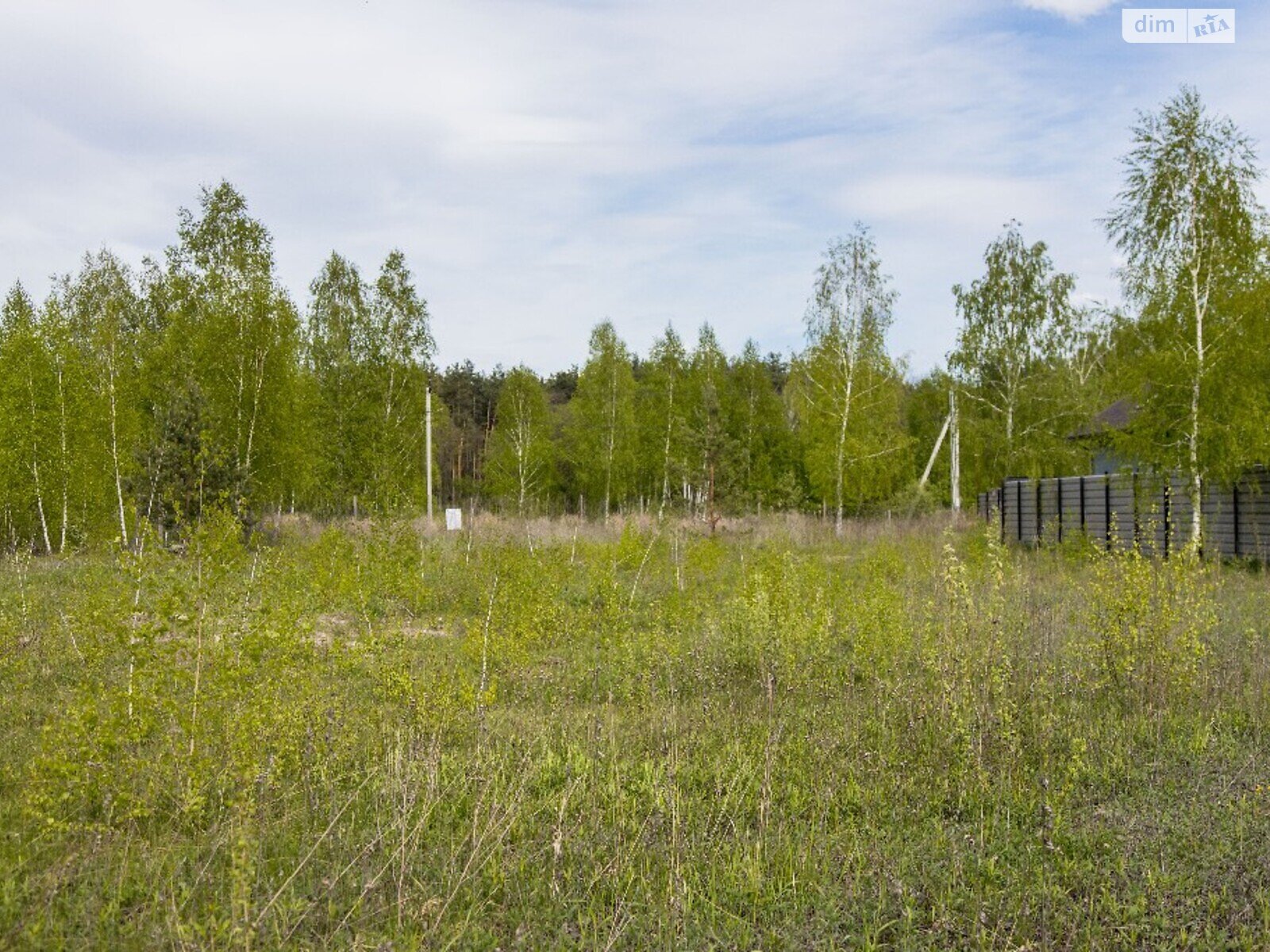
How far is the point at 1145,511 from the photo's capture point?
56.1 ft

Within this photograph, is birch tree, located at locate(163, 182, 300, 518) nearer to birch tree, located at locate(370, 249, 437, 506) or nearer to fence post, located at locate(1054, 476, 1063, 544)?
birch tree, located at locate(370, 249, 437, 506)

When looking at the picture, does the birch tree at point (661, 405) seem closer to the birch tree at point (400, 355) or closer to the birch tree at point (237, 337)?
the birch tree at point (400, 355)

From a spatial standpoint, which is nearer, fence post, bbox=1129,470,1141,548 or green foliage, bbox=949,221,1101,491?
fence post, bbox=1129,470,1141,548

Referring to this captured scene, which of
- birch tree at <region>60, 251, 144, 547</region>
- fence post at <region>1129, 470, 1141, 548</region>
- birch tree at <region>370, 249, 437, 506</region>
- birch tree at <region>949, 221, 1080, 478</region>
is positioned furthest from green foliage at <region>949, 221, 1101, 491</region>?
birch tree at <region>60, 251, 144, 547</region>

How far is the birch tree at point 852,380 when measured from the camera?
89.2 ft

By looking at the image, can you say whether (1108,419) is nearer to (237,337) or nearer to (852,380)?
(852,380)

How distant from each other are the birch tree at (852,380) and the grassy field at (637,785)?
59.8ft

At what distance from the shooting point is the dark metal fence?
1609 cm

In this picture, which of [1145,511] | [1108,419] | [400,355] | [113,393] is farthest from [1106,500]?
[113,393]

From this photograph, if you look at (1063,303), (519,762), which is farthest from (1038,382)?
(519,762)

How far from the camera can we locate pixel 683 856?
4039 millimetres

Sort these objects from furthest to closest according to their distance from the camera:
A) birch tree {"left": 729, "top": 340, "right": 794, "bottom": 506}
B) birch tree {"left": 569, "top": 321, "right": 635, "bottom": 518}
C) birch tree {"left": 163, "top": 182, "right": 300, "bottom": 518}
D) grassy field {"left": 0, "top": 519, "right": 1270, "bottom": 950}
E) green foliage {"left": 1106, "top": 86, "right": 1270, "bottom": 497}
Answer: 1. birch tree {"left": 729, "top": 340, "right": 794, "bottom": 506}
2. birch tree {"left": 569, "top": 321, "right": 635, "bottom": 518}
3. birch tree {"left": 163, "top": 182, "right": 300, "bottom": 518}
4. green foliage {"left": 1106, "top": 86, "right": 1270, "bottom": 497}
5. grassy field {"left": 0, "top": 519, "right": 1270, "bottom": 950}

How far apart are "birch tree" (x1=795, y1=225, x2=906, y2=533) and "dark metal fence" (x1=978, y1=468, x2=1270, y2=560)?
4.84 metres

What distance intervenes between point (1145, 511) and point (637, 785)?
49.5ft
